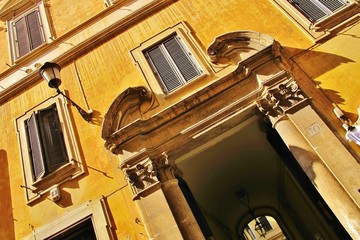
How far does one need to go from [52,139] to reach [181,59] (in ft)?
11.0

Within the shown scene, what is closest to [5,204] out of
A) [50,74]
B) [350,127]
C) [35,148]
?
[35,148]

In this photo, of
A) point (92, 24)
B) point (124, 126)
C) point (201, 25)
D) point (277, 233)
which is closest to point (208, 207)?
point (124, 126)

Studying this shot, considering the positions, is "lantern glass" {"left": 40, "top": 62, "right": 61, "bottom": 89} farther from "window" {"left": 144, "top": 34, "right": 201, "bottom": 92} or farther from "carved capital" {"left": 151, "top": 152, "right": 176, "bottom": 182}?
"carved capital" {"left": 151, "top": 152, "right": 176, "bottom": 182}

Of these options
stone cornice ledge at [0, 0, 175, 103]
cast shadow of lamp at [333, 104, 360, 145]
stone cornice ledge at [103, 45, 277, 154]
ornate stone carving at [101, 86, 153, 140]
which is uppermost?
stone cornice ledge at [0, 0, 175, 103]

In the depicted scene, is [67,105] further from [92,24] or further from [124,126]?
[92,24]

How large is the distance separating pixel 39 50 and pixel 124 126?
4.36 metres

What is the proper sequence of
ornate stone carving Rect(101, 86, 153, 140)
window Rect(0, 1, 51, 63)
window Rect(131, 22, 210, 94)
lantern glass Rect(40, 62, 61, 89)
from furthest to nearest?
window Rect(0, 1, 51, 63) < window Rect(131, 22, 210, 94) < ornate stone carving Rect(101, 86, 153, 140) < lantern glass Rect(40, 62, 61, 89)

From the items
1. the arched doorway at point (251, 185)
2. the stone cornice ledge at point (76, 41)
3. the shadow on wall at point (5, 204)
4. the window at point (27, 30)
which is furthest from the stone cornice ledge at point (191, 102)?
the window at point (27, 30)

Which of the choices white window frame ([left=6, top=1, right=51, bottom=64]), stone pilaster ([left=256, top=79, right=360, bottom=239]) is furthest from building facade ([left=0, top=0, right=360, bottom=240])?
white window frame ([left=6, top=1, right=51, bottom=64])

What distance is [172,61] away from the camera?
7.35 metres

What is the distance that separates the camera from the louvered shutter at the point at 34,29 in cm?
961

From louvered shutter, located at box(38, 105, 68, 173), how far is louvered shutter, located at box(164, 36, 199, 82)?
3.03 metres

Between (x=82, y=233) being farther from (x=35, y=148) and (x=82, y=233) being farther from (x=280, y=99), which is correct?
(x=280, y=99)

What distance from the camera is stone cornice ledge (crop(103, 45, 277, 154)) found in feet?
20.3
